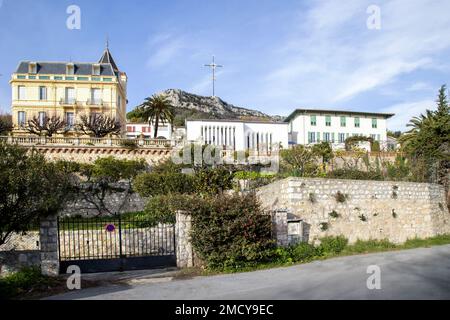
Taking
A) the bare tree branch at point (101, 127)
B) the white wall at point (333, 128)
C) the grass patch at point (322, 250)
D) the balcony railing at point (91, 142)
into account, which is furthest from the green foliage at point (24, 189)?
the white wall at point (333, 128)

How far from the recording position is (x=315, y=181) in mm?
16750

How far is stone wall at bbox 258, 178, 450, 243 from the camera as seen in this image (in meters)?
16.4

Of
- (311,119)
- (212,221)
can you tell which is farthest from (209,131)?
(212,221)

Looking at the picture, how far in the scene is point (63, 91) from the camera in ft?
203

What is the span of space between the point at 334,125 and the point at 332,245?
54259mm

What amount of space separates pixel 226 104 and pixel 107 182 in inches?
4199

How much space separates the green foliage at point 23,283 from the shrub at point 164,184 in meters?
16.8

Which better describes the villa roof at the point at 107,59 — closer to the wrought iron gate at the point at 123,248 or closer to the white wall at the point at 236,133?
the white wall at the point at 236,133

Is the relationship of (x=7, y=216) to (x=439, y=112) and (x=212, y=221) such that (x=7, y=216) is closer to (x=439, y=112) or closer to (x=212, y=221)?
(x=212, y=221)

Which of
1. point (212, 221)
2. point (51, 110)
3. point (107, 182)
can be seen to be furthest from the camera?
point (51, 110)

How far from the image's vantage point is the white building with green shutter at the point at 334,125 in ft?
218

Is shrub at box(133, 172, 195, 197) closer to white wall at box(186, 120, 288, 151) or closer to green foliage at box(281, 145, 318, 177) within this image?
green foliage at box(281, 145, 318, 177)

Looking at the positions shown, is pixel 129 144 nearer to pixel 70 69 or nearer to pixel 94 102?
pixel 94 102

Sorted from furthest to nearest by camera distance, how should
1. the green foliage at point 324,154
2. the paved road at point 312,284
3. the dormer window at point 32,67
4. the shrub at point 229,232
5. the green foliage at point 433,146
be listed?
the dormer window at point 32,67 < the green foliage at point 324,154 < the green foliage at point 433,146 < the shrub at point 229,232 < the paved road at point 312,284
